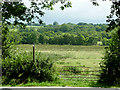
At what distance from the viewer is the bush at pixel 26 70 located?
4488mm

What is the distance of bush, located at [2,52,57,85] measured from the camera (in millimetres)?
4488

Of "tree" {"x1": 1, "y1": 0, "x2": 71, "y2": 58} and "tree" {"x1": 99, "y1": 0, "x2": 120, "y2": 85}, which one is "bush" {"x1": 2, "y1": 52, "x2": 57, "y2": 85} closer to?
"tree" {"x1": 99, "y1": 0, "x2": 120, "y2": 85}

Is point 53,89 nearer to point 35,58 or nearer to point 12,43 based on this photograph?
point 35,58

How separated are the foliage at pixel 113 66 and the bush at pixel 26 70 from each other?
1432 mm

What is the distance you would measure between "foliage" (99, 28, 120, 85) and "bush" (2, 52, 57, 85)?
4.70ft

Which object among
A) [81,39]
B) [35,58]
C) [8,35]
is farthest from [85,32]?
[8,35]

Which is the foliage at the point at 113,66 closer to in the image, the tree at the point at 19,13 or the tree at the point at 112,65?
the tree at the point at 112,65

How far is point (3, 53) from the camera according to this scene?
15.6ft

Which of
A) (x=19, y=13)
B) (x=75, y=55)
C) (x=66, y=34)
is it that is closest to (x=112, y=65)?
(x=66, y=34)

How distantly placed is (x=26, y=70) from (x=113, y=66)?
2414 mm

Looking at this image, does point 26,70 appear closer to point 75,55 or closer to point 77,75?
point 77,75

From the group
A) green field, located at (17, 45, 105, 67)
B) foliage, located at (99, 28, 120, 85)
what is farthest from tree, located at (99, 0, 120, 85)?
green field, located at (17, 45, 105, 67)

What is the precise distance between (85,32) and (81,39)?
44 centimetres

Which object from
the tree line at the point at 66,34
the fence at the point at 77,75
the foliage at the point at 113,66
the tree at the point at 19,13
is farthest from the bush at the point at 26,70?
the tree at the point at 19,13
